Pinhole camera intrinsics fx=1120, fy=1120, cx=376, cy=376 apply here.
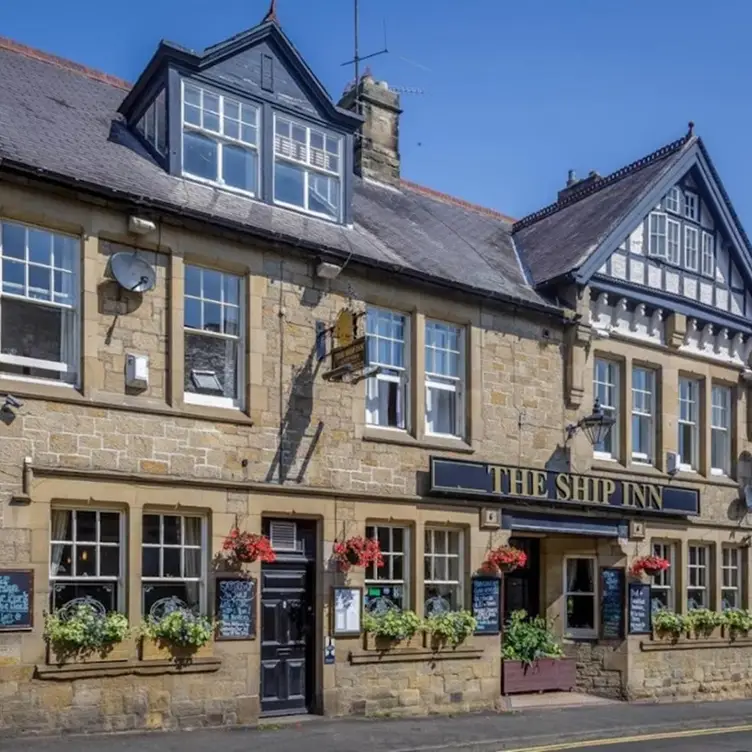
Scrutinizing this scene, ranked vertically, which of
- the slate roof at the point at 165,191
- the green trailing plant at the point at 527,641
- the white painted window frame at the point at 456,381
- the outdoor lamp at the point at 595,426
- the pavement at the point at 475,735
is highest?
the slate roof at the point at 165,191

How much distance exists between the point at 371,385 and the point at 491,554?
3.23 metres

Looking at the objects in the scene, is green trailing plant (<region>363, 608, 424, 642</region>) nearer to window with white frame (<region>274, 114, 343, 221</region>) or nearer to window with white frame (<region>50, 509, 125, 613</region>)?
window with white frame (<region>50, 509, 125, 613</region>)

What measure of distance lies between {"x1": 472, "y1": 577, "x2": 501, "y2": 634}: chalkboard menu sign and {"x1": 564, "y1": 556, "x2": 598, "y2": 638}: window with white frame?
301cm

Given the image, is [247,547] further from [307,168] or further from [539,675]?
[539,675]

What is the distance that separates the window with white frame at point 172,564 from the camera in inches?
541

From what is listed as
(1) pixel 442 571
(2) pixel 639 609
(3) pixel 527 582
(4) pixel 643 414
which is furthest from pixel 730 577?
(1) pixel 442 571

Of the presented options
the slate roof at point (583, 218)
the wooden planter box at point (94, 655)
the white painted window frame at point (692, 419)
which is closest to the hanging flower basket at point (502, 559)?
the slate roof at point (583, 218)

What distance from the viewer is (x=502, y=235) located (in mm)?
21797

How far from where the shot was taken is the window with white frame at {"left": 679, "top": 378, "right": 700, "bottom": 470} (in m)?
21.2

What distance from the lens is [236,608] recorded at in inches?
560

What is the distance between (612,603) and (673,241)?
6.88 meters

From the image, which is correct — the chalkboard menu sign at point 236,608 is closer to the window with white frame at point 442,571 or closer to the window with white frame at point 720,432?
the window with white frame at point 442,571

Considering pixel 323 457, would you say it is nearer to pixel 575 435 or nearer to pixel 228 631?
pixel 228 631

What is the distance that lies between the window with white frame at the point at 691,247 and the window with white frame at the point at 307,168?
7.73 metres
